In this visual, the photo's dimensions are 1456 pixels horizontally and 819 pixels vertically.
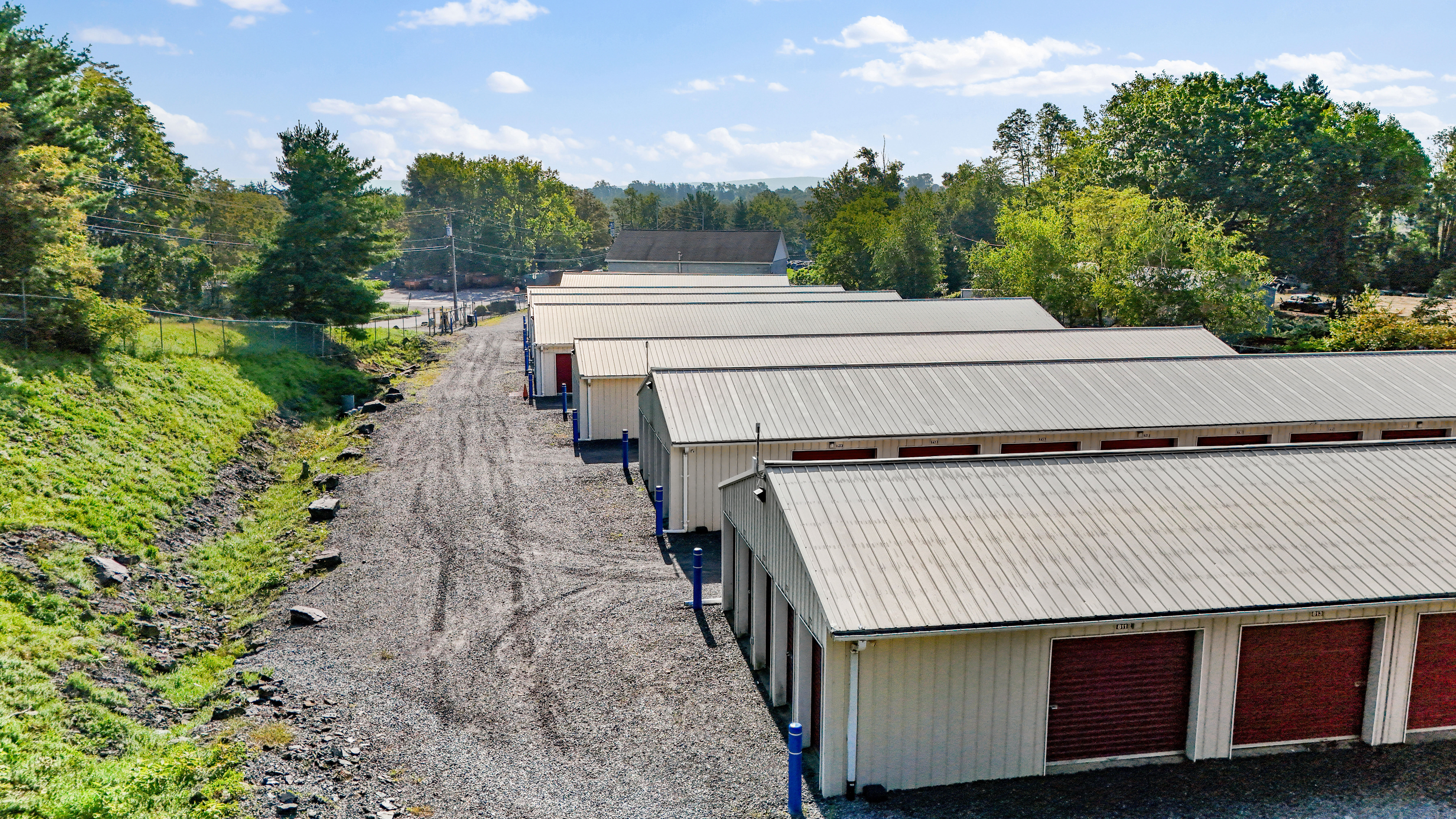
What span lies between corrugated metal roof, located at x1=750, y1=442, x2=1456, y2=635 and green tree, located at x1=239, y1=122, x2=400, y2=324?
3563 cm

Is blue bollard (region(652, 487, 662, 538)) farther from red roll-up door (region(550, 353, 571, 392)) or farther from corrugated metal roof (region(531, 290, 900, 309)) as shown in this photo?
corrugated metal roof (region(531, 290, 900, 309))

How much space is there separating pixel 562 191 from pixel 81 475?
126 meters

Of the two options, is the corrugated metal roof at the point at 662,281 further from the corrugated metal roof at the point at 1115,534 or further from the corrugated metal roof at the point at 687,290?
the corrugated metal roof at the point at 1115,534

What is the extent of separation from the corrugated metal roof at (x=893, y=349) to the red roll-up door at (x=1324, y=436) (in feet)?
23.8

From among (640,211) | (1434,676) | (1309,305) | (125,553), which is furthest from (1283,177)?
(640,211)

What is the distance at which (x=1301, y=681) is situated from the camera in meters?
12.8

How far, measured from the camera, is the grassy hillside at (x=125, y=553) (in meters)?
11.3

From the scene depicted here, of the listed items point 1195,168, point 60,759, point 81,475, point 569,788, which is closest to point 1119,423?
point 569,788

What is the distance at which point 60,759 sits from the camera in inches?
445

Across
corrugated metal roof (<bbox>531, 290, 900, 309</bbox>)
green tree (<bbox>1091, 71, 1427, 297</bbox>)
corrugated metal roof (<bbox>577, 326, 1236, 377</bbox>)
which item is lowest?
corrugated metal roof (<bbox>577, 326, 1236, 377</bbox>)

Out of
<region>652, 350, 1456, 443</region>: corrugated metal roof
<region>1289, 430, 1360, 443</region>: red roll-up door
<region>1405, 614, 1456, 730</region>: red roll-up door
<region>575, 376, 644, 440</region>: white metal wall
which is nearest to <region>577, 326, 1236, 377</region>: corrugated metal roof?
<region>575, 376, 644, 440</region>: white metal wall

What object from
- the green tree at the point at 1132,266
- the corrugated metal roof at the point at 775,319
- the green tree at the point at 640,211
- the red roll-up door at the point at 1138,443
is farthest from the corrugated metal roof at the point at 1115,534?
the green tree at the point at 640,211

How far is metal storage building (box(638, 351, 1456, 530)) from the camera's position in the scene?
2252 centimetres

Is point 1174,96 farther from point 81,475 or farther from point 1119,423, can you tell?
point 81,475
